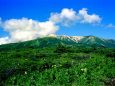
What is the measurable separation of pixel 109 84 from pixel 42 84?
6.21 meters

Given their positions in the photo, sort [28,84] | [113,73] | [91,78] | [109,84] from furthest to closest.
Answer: [113,73]
[91,78]
[109,84]
[28,84]

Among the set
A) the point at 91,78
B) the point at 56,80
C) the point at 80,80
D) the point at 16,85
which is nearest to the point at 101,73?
the point at 91,78

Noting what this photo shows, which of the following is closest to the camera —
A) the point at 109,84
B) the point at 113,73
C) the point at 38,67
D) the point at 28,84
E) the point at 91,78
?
the point at 28,84

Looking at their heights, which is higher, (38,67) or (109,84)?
(38,67)

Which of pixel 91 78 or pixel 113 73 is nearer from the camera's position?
pixel 91 78

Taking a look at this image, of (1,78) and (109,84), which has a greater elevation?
(1,78)

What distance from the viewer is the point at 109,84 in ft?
35.2

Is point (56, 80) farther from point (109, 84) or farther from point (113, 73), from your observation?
point (113, 73)

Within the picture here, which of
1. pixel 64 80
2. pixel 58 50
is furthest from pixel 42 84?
pixel 58 50

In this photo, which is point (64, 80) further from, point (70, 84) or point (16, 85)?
point (16, 85)

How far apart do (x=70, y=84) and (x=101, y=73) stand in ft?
15.9

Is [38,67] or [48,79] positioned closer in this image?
[48,79]

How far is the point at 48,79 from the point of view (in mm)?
11359

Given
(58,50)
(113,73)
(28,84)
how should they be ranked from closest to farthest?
(28,84) → (113,73) → (58,50)
